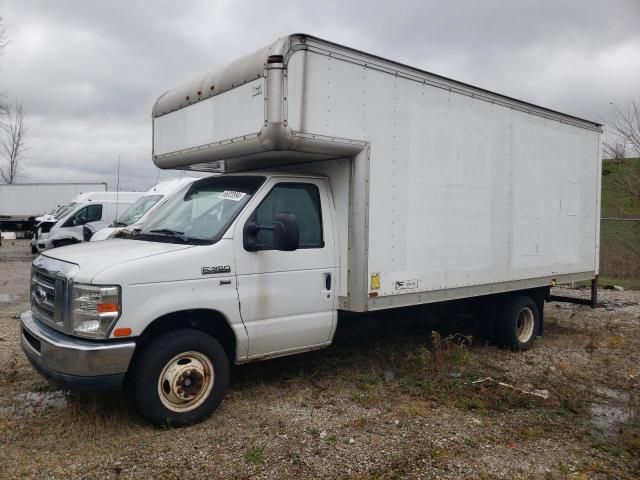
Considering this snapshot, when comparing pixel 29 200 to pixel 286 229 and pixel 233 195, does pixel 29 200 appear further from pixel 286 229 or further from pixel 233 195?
pixel 286 229

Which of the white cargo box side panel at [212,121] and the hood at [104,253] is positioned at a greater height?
the white cargo box side panel at [212,121]

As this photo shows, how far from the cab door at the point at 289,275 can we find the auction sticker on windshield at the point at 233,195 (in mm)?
161

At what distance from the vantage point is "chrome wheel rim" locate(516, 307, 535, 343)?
7.71 metres

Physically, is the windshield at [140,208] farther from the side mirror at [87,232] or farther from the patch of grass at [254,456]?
the patch of grass at [254,456]

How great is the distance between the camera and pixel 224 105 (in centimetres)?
531

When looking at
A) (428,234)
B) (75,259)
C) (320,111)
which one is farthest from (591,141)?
(75,259)

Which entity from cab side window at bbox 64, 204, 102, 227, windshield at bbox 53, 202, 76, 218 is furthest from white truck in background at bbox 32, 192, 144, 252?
windshield at bbox 53, 202, 76, 218

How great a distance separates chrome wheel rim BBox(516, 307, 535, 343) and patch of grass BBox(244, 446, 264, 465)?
4835 millimetres

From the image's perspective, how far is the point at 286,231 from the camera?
183 inches

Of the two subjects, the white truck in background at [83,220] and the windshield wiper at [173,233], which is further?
→ the white truck in background at [83,220]

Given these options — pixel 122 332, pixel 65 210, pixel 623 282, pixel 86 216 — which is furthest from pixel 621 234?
pixel 65 210

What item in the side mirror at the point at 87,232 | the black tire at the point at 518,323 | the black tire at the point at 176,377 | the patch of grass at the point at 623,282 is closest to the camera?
the black tire at the point at 176,377

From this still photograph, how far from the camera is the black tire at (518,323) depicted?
290 inches

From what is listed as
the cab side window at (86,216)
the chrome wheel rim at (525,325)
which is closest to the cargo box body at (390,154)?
the chrome wheel rim at (525,325)
